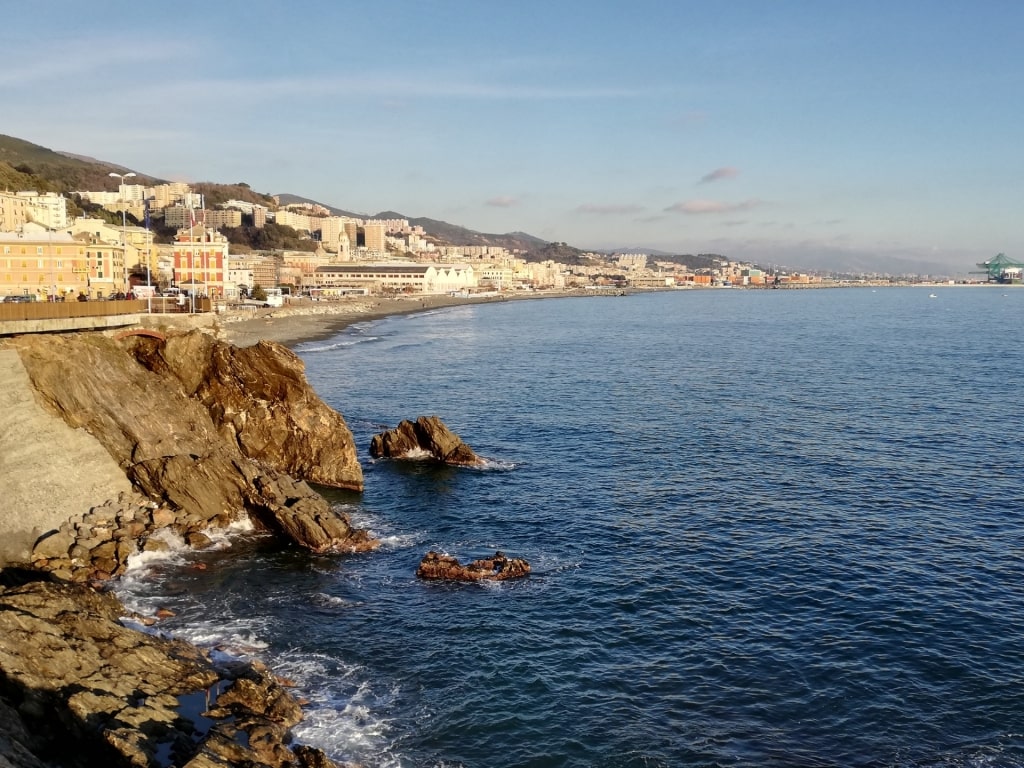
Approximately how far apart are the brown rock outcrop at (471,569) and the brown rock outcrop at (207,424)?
453cm

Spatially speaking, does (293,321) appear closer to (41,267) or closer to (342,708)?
(41,267)

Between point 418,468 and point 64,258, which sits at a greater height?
→ point 64,258

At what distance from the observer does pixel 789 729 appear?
22625 mm

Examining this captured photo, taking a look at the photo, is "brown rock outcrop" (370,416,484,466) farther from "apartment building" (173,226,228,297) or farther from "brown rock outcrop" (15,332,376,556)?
"apartment building" (173,226,228,297)

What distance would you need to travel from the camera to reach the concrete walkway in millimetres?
33312

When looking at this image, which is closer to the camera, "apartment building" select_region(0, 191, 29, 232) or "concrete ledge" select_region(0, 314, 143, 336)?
"concrete ledge" select_region(0, 314, 143, 336)

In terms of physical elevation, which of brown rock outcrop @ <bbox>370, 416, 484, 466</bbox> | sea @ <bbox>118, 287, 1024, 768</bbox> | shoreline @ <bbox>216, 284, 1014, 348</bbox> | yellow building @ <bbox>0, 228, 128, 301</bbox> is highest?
yellow building @ <bbox>0, 228, 128, 301</bbox>

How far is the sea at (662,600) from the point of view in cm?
2259

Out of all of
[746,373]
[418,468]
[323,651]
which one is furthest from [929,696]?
[746,373]

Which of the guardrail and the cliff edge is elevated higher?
the guardrail

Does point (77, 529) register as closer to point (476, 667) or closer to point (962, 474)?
point (476, 667)

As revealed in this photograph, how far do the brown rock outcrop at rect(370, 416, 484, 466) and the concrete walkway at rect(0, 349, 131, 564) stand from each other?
17606mm

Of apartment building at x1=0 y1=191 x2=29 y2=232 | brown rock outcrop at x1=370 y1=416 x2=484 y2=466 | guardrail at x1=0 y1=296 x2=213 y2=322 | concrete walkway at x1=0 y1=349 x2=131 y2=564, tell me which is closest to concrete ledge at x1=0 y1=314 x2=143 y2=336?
guardrail at x1=0 y1=296 x2=213 y2=322

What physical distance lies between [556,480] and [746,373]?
50.2 meters
